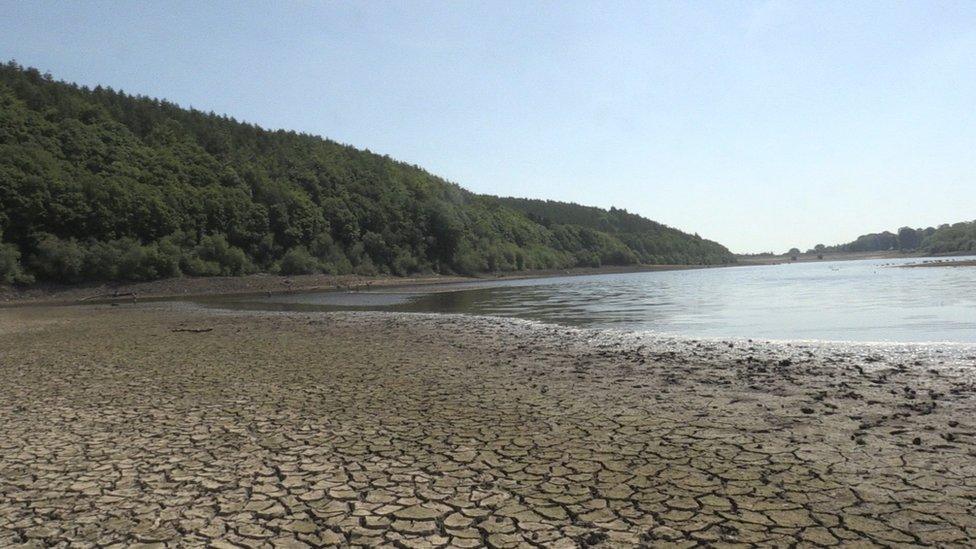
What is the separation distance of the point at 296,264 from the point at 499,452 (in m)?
93.9

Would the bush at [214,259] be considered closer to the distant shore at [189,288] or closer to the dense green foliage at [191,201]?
the dense green foliage at [191,201]

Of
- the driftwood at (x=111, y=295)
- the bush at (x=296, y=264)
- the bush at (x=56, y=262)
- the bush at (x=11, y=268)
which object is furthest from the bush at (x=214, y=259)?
the bush at (x=11, y=268)

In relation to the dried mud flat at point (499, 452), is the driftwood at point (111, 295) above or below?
above

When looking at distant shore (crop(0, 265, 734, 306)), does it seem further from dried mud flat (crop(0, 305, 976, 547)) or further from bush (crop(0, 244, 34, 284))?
dried mud flat (crop(0, 305, 976, 547))

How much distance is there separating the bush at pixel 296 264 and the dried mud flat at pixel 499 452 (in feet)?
271

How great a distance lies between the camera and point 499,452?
7.63 m

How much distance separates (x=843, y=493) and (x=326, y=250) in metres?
111

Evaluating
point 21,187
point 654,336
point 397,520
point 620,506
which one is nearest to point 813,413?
point 620,506

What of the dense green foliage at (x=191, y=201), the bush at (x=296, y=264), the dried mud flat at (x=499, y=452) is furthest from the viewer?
the bush at (x=296, y=264)

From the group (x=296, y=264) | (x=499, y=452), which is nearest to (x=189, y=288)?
(x=296, y=264)

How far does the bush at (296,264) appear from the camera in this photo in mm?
95562

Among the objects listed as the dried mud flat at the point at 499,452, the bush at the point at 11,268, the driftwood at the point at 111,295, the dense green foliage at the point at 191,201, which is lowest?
the dried mud flat at the point at 499,452

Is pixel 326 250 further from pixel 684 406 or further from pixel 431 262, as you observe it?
pixel 684 406

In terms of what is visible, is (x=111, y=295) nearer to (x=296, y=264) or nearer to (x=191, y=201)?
(x=191, y=201)
